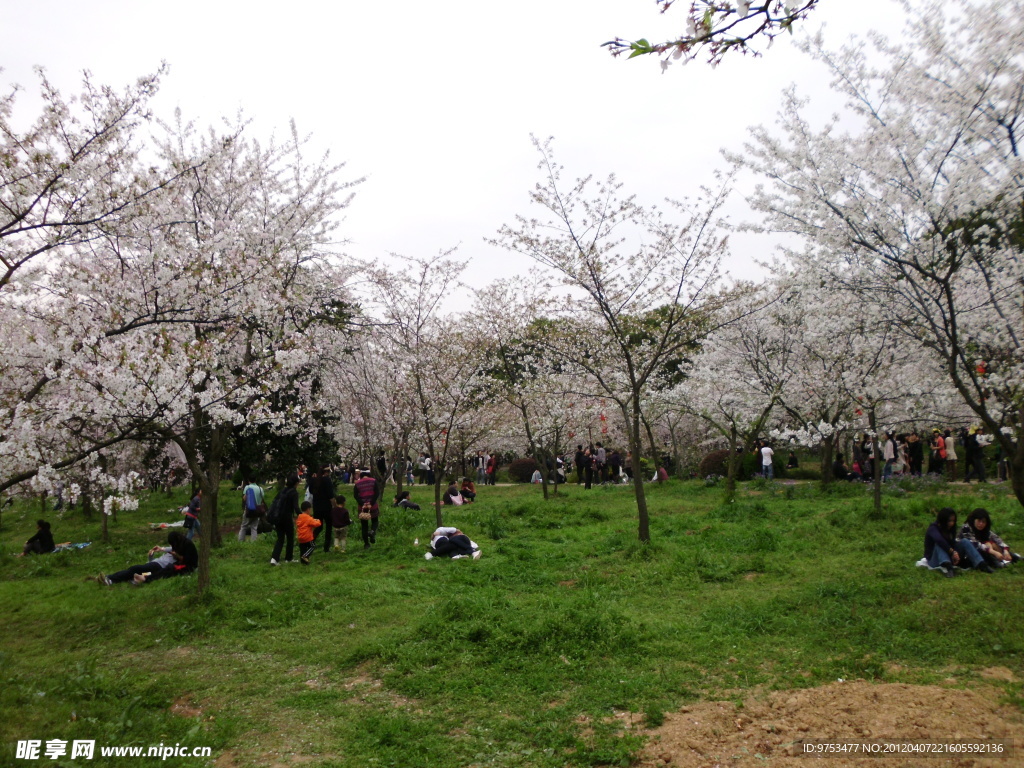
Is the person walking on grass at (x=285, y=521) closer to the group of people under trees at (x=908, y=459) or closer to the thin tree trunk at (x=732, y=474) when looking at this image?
the thin tree trunk at (x=732, y=474)

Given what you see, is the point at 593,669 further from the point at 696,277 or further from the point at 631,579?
the point at 696,277

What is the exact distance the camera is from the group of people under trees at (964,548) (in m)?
7.27

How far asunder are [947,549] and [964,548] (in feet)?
0.88

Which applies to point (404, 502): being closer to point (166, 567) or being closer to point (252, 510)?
point (252, 510)

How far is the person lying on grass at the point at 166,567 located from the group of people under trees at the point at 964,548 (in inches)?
374

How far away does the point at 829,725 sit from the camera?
13.1ft

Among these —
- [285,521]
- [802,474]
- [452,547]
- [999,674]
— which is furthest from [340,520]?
[802,474]

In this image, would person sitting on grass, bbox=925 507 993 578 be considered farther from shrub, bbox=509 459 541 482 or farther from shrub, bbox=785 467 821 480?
shrub, bbox=509 459 541 482

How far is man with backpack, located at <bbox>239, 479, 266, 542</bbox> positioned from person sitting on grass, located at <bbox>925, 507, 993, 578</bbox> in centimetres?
1079

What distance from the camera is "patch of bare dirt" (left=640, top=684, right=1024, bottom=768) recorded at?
3.66 metres

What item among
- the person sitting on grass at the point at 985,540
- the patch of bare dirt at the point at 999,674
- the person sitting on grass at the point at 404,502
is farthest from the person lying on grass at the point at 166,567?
the person sitting on grass at the point at 985,540

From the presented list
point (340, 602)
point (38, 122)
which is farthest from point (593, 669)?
point (38, 122)

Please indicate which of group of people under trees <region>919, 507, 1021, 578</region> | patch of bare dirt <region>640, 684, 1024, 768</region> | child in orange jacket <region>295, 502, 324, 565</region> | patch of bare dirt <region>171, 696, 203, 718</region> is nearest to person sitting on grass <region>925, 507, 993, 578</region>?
group of people under trees <region>919, 507, 1021, 578</region>

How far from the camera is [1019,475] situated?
514cm
